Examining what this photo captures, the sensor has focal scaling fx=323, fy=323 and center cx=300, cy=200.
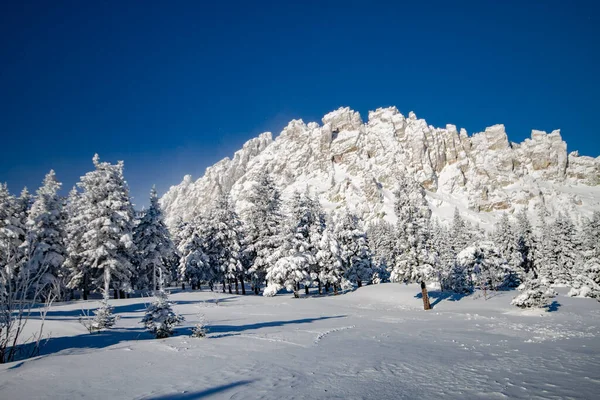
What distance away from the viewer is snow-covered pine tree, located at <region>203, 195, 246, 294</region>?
128ft

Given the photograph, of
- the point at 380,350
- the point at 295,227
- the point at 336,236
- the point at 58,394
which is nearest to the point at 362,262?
the point at 336,236

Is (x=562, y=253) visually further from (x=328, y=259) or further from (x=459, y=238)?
(x=328, y=259)

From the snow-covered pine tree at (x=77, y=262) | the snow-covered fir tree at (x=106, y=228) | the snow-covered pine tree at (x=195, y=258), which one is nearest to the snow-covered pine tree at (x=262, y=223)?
the snow-covered pine tree at (x=195, y=258)

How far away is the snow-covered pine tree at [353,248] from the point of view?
146 ft

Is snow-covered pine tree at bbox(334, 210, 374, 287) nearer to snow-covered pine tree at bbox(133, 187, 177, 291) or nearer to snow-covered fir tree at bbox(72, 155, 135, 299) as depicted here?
snow-covered pine tree at bbox(133, 187, 177, 291)

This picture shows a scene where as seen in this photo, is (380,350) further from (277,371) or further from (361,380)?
(277,371)

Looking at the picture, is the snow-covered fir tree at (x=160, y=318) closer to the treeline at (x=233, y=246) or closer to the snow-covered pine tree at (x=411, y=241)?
the treeline at (x=233, y=246)

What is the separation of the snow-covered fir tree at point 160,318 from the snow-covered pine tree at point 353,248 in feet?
109

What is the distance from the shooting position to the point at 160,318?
38.0 ft

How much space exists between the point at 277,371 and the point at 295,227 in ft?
92.1

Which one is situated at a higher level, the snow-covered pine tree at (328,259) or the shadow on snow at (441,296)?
the snow-covered pine tree at (328,259)

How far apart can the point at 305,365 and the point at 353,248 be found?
119 feet

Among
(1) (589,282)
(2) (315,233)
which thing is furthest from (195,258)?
(1) (589,282)

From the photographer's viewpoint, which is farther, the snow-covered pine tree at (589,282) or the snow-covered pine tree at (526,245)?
the snow-covered pine tree at (526,245)
